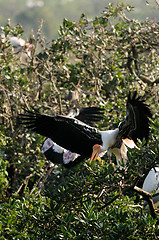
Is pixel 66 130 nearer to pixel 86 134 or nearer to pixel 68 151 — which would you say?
pixel 86 134

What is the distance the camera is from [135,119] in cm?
351

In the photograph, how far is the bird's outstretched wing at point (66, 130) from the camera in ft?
12.7

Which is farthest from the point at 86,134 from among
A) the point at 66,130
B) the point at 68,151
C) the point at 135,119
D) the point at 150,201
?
the point at 150,201

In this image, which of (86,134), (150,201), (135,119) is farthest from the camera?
(86,134)

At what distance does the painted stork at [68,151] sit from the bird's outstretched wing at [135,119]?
89 centimetres

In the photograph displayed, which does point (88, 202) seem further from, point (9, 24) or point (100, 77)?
point (9, 24)

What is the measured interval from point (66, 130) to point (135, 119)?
2.56 feet

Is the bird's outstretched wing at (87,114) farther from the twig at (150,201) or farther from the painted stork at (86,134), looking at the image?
the twig at (150,201)

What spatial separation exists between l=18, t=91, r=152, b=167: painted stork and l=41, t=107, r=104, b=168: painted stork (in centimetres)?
33

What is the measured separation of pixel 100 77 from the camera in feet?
18.0

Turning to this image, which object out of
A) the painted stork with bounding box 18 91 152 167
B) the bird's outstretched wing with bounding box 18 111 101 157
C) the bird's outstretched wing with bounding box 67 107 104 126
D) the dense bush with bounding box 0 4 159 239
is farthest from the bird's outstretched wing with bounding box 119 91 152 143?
the bird's outstretched wing with bounding box 67 107 104 126

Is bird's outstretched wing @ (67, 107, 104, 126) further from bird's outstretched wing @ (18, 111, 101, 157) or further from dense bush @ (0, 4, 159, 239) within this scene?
bird's outstretched wing @ (18, 111, 101, 157)

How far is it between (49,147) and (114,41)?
1770 millimetres

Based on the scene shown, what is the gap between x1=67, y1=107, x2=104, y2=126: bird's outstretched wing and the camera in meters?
4.89
